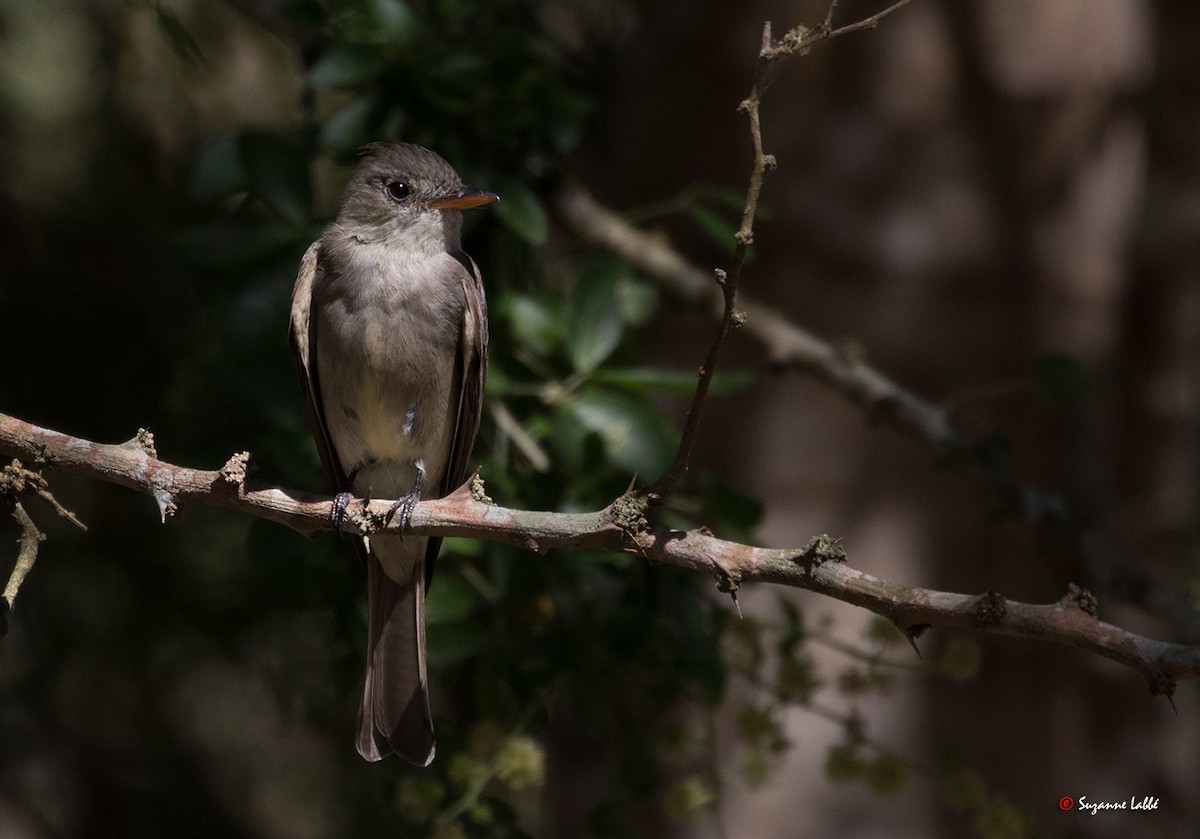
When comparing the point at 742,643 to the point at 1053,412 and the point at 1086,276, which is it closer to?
the point at 1053,412

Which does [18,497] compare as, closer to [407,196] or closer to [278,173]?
[278,173]

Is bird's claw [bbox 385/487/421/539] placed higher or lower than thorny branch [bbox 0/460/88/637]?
higher

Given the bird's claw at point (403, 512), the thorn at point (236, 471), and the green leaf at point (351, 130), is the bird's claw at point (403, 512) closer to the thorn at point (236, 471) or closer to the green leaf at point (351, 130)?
the thorn at point (236, 471)

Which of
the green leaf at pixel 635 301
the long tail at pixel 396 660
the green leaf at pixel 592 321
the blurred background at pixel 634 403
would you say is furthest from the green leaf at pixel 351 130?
the long tail at pixel 396 660

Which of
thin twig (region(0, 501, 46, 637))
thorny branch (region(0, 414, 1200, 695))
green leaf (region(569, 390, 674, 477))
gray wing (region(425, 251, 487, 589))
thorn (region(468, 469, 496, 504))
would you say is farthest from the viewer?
gray wing (region(425, 251, 487, 589))

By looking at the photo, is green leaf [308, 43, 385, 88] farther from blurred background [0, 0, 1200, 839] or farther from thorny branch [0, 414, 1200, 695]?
thorny branch [0, 414, 1200, 695]

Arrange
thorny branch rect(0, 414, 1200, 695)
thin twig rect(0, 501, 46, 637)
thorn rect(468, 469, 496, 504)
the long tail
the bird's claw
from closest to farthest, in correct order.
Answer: thorny branch rect(0, 414, 1200, 695) → thin twig rect(0, 501, 46, 637) → thorn rect(468, 469, 496, 504) → the bird's claw → the long tail

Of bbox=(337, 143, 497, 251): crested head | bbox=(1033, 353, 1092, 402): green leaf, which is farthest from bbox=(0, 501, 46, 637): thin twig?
bbox=(1033, 353, 1092, 402): green leaf

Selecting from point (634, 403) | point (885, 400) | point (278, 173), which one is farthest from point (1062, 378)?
point (278, 173)

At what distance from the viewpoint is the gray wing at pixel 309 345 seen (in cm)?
362

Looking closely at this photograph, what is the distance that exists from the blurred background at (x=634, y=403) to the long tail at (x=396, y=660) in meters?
0.10

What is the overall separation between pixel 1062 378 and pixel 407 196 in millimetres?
1989

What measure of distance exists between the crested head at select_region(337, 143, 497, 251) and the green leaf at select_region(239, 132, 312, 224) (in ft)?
0.53

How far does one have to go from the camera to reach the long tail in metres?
3.41
